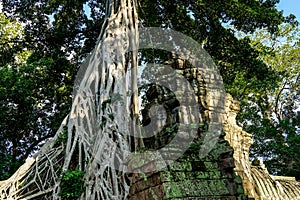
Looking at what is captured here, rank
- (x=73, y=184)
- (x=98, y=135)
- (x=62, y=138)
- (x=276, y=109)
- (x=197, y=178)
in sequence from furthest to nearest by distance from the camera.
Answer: (x=276, y=109)
(x=62, y=138)
(x=98, y=135)
(x=73, y=184)
(x=197, y=178)

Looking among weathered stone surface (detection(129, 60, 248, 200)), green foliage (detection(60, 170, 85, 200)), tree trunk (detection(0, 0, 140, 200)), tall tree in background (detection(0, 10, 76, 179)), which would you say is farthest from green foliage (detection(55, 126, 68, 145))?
tall tree in background (detection(0, 10, 76, 179))

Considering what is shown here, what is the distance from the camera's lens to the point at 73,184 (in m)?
3.74

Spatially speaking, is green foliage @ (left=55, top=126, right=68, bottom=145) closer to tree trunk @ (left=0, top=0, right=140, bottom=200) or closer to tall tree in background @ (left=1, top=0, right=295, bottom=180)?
tree trunk @ (left=0, top=0, right=140, bottom=200)

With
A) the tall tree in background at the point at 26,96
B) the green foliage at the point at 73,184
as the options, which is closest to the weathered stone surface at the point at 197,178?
the green foliage at the point at 73,184

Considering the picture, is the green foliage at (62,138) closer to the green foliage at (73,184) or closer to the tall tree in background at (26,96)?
the green foliage at (73,184)

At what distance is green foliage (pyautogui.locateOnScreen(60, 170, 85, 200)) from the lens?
12.2 ft

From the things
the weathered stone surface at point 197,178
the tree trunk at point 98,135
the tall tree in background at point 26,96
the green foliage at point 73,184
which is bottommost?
the weathered stone surface at point 197,178

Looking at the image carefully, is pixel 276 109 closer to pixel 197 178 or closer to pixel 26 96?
pixel 26 96

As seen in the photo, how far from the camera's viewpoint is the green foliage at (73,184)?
373cm

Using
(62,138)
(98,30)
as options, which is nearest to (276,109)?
(98,30)

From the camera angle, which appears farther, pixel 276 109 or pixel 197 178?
pixel 276 109

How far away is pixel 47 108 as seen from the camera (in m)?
9.52

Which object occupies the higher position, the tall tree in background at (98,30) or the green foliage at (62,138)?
the tall tree in background at (98,30)

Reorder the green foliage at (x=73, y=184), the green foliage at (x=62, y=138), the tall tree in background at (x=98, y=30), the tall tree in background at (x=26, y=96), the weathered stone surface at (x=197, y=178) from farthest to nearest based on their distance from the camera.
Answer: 1. the tall tree in background at (x=26, y=96)
2. the tall tree in background at (x=98, y=30)
3. the green foliage at (x=62, y=138)
4. the green foliage at (x=73, y=184)
5. the weathered stone surface at (x=197, y=178)
